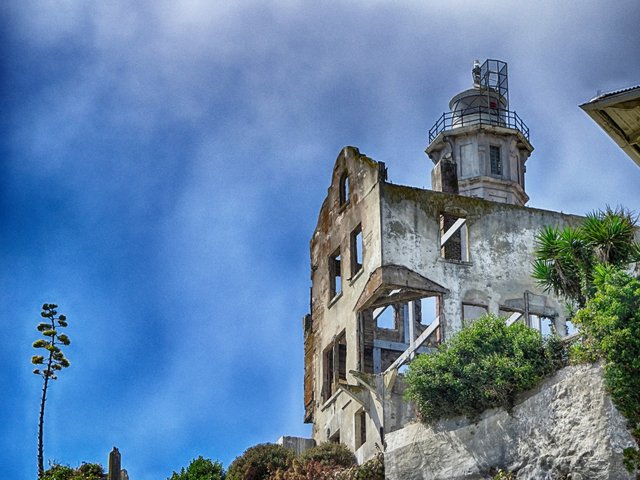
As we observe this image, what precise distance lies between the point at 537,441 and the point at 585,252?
4.57m

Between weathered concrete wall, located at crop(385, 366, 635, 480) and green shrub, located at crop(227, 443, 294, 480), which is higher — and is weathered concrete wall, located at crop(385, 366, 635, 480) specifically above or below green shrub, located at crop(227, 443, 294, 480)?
below

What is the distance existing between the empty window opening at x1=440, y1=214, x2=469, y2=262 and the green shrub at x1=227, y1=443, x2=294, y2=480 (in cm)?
779

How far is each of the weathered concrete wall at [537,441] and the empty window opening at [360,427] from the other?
5426mm

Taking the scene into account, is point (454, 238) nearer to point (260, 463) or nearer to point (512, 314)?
point (512, 314)

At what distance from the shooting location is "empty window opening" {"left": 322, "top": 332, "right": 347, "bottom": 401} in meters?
41.2

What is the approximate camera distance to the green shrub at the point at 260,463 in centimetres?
3753

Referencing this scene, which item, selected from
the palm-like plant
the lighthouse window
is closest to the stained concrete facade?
the palm-like plant

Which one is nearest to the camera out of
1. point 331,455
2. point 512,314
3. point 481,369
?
point 481,369

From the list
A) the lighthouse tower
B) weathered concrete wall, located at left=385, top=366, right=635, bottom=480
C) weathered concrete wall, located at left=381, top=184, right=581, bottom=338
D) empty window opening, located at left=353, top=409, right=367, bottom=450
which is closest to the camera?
weathered concrete wall, located at left=385, top=366, right=635, bottom=480

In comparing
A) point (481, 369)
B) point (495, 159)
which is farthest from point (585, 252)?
point (495, 159)

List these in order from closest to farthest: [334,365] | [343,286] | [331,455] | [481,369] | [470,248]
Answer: [481,369]
[331,455]
[470,248]
[334,365]
[343,286]

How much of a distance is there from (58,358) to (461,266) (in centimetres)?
1813

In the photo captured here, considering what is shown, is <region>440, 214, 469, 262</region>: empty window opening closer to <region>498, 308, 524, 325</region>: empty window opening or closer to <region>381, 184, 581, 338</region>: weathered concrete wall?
<region>381, 184, 581, 338</region>: weathered concrete wall

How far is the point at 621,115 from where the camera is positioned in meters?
21.5
